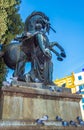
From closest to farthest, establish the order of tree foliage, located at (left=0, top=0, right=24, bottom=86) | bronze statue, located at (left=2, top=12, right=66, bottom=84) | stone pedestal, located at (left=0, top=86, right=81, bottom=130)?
stone pedestal, located at (left=0, top=86, right=81, bottom=130)
bronze statue, located at (left=2, top=12, right=66, bottom=84)
tree foliage, located at (left=0, top=0, right=24, bottom=86)

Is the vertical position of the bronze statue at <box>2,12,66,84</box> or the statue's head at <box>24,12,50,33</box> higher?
the statue's head at <box>24,12,50,33</box>

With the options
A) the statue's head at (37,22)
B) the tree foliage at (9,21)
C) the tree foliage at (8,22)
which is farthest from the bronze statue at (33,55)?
the tree foliage at (9,21)

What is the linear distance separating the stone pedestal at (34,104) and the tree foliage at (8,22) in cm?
555

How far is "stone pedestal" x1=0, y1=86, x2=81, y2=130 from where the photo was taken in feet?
16.8

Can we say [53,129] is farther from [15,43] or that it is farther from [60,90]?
[15,43]

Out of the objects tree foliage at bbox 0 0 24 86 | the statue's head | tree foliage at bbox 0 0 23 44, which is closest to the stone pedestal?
the statue's head

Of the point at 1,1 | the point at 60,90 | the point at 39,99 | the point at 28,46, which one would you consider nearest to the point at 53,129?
the point at 39,99

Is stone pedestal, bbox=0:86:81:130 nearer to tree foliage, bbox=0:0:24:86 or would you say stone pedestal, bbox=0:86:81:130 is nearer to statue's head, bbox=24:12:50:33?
statue's head, bbox=24:12:50:33

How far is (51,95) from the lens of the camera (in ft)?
19.2

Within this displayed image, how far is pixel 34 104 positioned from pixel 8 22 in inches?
318

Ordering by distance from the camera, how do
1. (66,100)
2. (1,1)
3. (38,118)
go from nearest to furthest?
(38,118), (66,100), (1,1)

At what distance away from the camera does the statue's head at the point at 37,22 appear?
736 cm

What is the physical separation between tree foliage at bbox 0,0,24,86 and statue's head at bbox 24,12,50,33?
388 cm

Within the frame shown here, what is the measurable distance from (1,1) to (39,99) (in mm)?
8422
